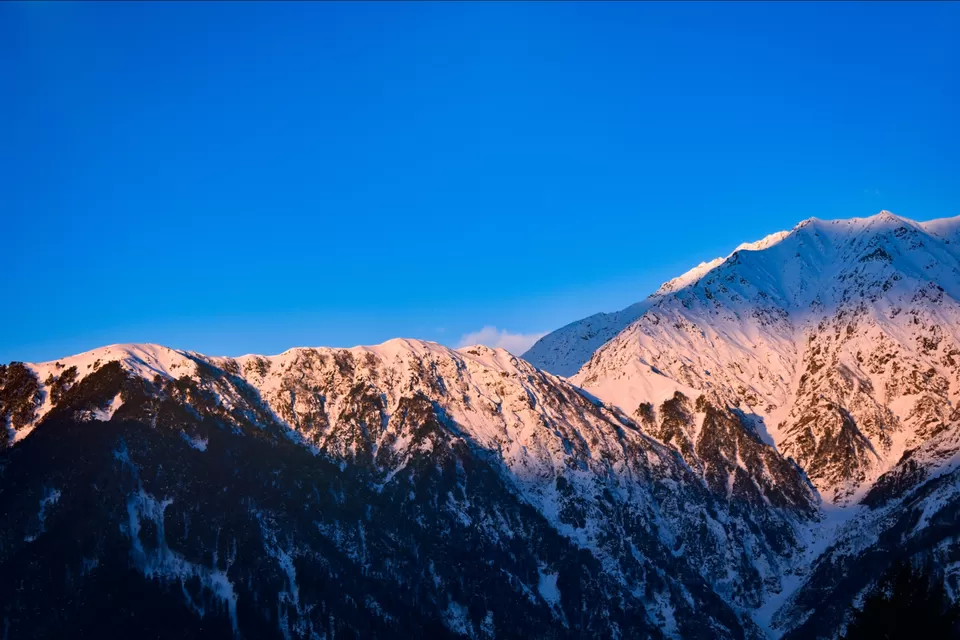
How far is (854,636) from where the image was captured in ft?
235

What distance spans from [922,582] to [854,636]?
6.77 meters

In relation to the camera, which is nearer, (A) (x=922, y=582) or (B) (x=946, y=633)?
(B) (x=946, y=633)

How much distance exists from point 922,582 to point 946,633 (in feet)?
17.4

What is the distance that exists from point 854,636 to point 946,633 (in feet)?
19.8

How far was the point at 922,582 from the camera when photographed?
73.6 m

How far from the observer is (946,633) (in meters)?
68.8
